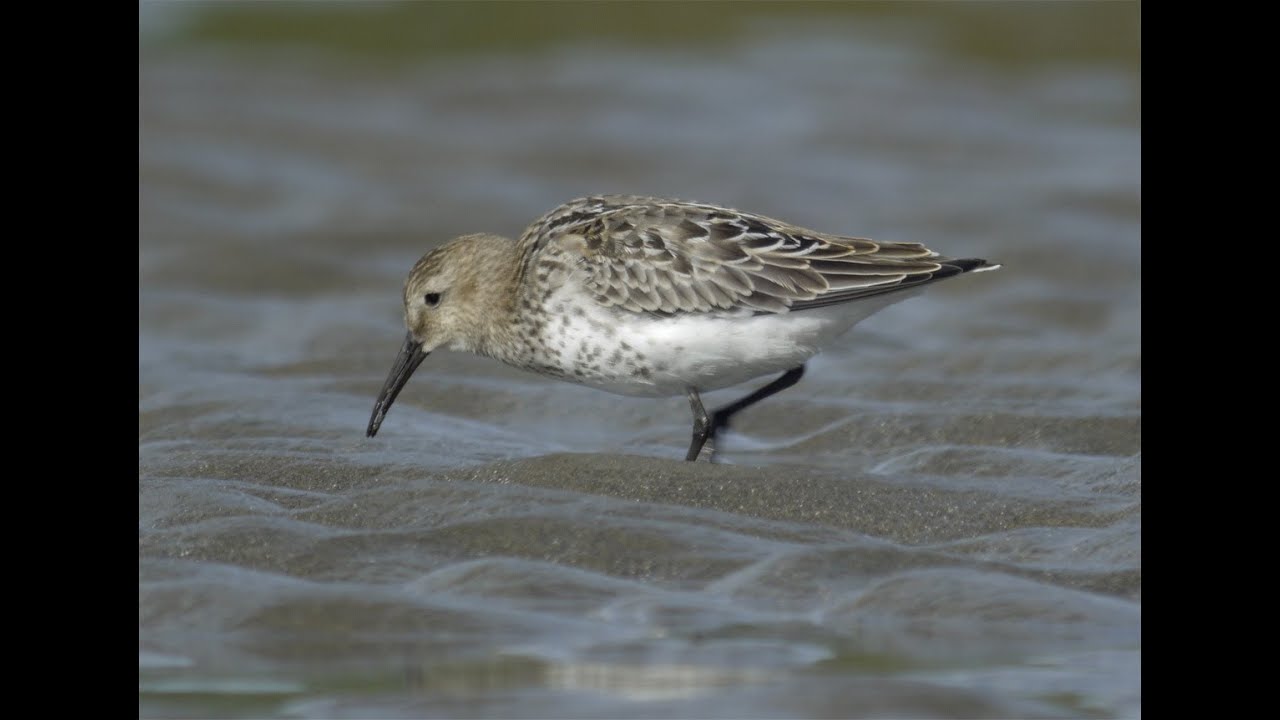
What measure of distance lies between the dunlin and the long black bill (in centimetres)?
11

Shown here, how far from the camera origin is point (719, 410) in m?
7.64

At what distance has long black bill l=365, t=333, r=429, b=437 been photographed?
25.0 ft

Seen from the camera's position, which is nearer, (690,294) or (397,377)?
(690,294)

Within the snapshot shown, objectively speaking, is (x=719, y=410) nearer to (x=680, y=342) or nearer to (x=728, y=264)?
(x=680, y=342)

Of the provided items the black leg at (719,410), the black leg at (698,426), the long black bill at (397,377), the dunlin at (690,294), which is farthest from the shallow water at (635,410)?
the dunlin at (690,294)

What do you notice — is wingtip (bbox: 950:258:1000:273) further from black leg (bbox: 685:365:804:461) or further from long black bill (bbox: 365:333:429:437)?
long black bill (bbox: 365:333:429:437)

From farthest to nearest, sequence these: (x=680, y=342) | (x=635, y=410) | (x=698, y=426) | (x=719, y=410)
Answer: (x=635, y=410), (x=719, y=410), (x=698, y=426), (x=680, y=342)

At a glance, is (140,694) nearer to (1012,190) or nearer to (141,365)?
(141,365)

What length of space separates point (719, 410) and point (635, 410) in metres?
0.98

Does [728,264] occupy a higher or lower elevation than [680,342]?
higher

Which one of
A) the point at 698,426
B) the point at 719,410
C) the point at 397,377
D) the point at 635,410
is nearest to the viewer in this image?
the point at 698,426

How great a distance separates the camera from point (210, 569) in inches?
214

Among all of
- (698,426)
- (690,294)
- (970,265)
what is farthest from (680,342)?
(970,265)

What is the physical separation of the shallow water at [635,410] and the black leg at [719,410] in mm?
229
